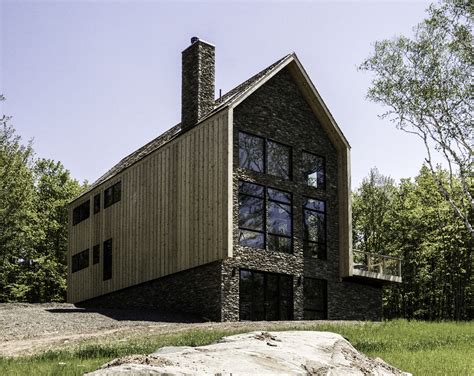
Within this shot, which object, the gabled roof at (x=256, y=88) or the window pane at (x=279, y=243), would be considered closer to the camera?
the gabled roof at (x=256, y=88)

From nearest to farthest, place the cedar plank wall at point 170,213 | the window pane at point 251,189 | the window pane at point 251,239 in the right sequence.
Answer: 1. the cedar plank wall at point 170,213
2. the window pane at point 251,239
3. the window pane at point 251,189

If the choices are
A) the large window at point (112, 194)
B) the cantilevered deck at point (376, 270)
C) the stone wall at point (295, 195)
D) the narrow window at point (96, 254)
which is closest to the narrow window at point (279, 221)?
the stone wall at point (295, 195)

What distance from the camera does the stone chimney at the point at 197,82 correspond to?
28.3 meters

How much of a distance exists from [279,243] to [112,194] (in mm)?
10112

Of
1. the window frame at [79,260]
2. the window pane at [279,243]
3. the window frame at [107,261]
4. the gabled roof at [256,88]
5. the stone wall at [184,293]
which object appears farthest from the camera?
the window frame at [79,260]

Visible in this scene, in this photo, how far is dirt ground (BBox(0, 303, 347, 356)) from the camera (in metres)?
18.3

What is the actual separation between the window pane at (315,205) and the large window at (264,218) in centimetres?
111

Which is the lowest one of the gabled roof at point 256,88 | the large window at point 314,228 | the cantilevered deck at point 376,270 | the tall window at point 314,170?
the cantilevered deck at point 376,270

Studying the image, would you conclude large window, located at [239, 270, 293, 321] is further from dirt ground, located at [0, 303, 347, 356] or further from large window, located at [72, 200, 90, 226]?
large window, located at [72, 200, 90, 226]

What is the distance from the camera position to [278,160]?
1112 inches

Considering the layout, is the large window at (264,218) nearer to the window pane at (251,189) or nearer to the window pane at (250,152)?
the window pane at (251,189)

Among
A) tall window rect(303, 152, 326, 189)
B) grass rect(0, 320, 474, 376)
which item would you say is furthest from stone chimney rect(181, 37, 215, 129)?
grass rect(0, 320, 474, 376)

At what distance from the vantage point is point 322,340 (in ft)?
25.3

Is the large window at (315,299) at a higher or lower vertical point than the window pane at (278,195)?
lower
